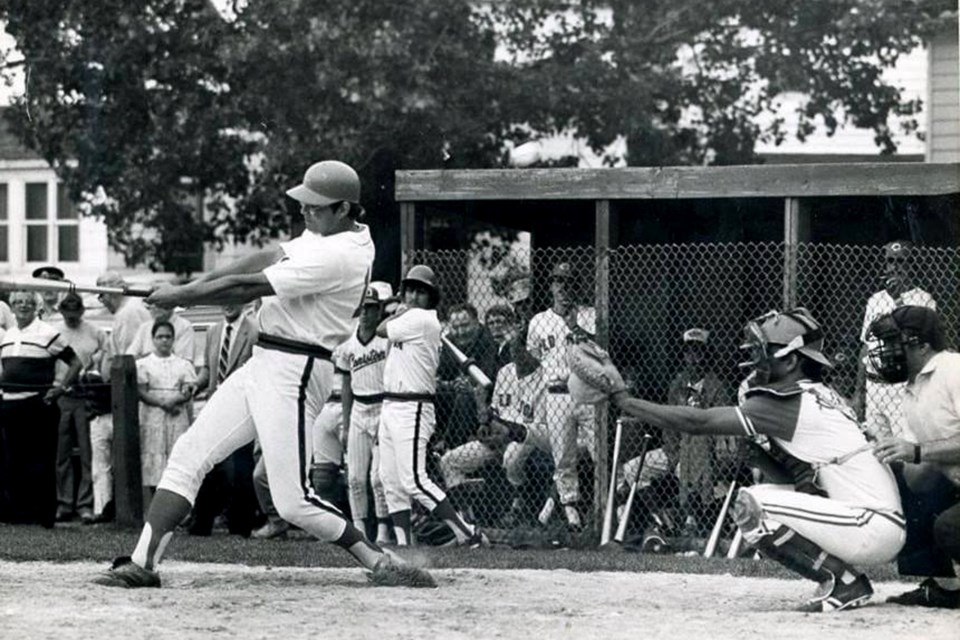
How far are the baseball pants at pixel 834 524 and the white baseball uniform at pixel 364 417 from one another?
5220mm

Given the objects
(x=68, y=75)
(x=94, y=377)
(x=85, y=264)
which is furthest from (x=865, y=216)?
(x=85, y=264)

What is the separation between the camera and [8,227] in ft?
101

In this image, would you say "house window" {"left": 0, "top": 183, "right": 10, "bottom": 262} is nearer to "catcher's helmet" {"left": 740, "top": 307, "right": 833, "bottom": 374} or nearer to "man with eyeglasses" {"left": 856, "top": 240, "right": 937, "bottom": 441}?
"man with eyeglasses" {"left": 856, "top": 240, "right": 937, "bottom": 441}

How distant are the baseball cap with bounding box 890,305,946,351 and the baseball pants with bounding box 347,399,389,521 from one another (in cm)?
518

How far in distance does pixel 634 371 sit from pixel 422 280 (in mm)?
1902

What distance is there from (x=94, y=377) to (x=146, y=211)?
9.50 meters

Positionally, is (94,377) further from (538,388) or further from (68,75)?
(68,75)

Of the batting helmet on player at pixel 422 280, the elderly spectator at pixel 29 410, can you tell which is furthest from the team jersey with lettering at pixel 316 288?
the elderly spectator at pixel 29 410

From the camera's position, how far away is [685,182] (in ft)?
44.6

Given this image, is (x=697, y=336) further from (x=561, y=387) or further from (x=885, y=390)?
(x=885, y=390)

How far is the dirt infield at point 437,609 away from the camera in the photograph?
287 inches

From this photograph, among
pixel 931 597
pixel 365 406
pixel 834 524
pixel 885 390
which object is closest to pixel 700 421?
pixel 834 524

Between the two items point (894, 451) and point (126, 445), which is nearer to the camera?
point (894, 451)

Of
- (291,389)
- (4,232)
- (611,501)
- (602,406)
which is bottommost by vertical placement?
(611,501)
